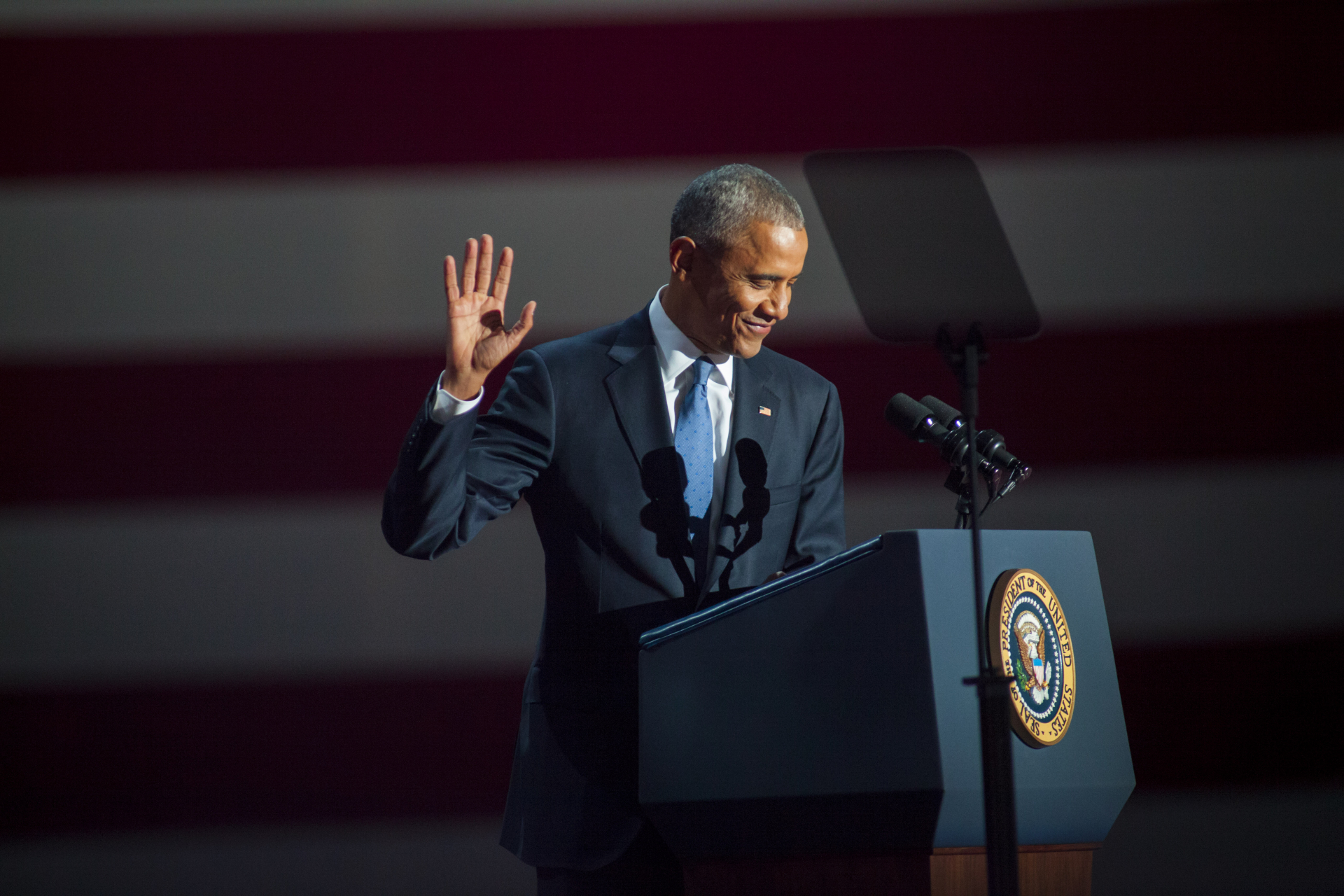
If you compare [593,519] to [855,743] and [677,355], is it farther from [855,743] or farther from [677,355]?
[855,743]

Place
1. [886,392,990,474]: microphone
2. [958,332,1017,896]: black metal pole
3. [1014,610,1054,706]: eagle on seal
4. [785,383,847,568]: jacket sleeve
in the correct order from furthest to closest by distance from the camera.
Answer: [785,383,847,568]: jacket sleeve → [886,392,990,474]: microphone → [1014,610,1054,706]: eagle on seal → [958,332,1017,896]: black metal pole

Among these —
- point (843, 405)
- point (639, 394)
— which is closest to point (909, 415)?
point (639, 394)

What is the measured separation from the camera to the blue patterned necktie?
1.37 metres

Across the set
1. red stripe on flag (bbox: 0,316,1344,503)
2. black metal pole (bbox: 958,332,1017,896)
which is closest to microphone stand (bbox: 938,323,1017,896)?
black metal pole (bbox: 958,332,1017,896)

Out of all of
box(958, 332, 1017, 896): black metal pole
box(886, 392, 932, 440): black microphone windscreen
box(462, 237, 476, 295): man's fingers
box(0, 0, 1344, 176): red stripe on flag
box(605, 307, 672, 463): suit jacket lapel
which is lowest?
box(958, 332, 1017, 896): black metal pole

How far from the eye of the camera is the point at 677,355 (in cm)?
149

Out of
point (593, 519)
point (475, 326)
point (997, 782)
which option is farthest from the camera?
point (593, 519)

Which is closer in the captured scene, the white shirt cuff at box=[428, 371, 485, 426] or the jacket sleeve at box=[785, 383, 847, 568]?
the white shirt cuff at box=[428, 371, 485, 426]

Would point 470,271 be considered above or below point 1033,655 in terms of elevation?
above

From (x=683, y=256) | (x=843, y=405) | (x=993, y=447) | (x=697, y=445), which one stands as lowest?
(x=993, y=447)

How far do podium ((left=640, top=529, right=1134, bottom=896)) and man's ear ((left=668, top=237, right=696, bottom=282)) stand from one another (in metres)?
0.58

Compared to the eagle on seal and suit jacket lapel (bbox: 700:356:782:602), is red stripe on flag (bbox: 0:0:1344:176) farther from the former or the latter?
the eagle on seal

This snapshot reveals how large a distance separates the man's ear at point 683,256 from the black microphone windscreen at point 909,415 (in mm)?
401

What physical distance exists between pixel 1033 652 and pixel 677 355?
639 millimetres
